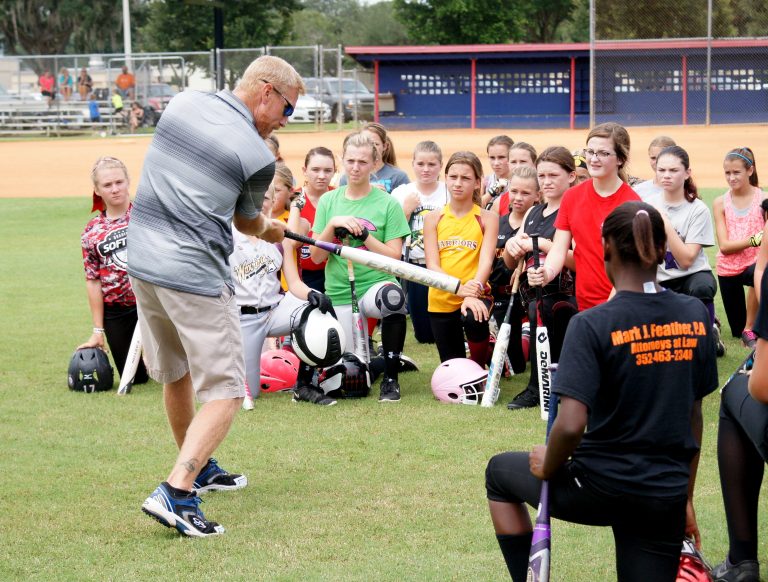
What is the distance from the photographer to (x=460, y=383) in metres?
7.52

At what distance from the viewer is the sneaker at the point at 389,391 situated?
7646 millimetres

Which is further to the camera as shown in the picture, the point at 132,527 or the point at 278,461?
the point at 278,461

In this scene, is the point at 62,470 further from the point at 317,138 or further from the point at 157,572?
the point at 317,138

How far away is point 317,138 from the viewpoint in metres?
35.9

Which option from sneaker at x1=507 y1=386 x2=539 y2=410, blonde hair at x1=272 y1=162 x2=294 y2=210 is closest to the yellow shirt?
sneaker at x1=507 y1=386 x2=539 y2=410

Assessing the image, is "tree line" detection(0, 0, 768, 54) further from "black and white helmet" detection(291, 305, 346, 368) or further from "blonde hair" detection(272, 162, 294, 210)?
"black and white helmet" detection(291, 305, 346, 368)

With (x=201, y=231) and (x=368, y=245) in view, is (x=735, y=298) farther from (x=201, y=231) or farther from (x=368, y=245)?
(x=201, y=231)

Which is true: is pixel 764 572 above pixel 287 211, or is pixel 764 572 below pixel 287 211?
below

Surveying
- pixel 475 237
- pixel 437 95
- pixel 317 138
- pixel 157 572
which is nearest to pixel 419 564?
pixel 157 572

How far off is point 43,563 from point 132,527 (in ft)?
1.79

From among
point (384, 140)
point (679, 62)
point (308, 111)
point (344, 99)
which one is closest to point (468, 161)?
point (384, 140)

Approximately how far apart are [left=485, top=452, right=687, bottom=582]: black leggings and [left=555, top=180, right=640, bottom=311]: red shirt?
10.7 ft

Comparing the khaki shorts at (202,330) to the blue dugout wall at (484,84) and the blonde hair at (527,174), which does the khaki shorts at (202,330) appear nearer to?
the blonde hair at (527,174)

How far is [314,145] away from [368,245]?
1005 inches
